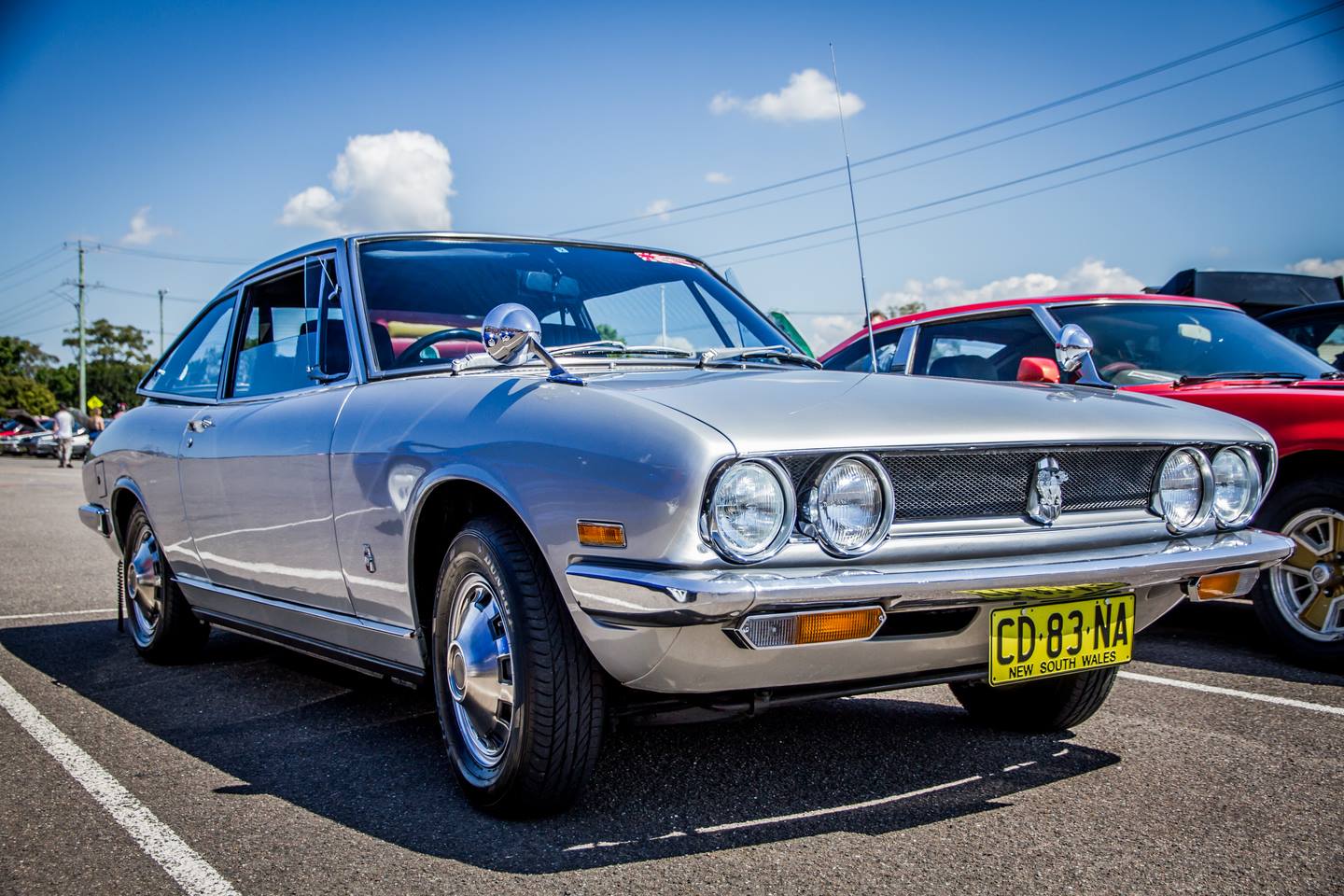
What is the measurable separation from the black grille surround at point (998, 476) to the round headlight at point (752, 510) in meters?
0.06

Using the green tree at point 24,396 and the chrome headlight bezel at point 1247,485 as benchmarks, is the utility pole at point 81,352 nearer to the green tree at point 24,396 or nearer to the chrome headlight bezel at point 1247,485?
the green tree at point 24,396

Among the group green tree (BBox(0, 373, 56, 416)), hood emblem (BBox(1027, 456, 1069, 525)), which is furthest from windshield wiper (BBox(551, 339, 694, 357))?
green tree (BBox(0, 373, 56, 416))

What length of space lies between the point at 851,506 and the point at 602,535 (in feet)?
1.71

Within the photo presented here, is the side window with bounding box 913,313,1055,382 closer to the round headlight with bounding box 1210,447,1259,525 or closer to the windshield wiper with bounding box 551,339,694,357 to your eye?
the windshield wiper with bounding box 551,339,694,357

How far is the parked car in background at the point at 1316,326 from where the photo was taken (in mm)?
5910

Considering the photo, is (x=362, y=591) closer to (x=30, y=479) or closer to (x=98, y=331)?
(x=30, y=479)

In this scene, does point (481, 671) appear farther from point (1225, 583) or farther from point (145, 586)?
point (145, 586)

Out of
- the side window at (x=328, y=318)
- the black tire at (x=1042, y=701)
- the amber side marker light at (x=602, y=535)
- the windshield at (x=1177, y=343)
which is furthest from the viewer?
the windshield at (x=1177, y=343)

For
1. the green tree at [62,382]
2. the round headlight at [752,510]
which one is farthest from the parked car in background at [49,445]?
the green tree at [62,382]

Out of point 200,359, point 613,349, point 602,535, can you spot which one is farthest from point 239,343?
point 602,535

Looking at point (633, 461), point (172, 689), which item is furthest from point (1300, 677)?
point (172, 689)

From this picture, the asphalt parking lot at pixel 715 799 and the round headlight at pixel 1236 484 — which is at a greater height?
the round headlight at pixel 1236 484

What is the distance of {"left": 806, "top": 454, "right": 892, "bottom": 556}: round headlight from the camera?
229cm

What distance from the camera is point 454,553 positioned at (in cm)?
273
